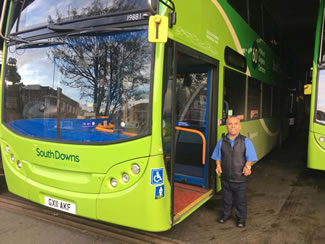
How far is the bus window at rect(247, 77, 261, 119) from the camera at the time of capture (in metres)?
5.55

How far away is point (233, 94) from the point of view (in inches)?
183

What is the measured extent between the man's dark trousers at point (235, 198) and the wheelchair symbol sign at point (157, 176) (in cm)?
120

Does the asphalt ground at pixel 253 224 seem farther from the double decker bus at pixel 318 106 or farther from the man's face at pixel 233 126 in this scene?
the man's face at pixel 233 126

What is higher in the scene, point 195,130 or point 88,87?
point 88,87

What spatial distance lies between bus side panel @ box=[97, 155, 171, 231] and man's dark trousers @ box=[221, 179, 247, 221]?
3.56 ft

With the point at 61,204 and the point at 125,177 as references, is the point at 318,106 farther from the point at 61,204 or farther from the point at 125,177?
the point at 61,204

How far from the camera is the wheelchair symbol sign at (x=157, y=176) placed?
2.67m

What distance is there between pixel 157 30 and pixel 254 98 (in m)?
3.95

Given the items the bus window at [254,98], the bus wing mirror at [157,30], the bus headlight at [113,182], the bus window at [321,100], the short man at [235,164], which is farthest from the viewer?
the bus window at [254,98]

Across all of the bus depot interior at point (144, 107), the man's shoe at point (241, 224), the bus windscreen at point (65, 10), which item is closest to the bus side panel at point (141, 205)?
the bus depot interior at point (144, 107)

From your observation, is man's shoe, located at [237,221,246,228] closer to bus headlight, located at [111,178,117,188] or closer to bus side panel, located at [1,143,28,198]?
bus headlight, located at [111,178,117,188]

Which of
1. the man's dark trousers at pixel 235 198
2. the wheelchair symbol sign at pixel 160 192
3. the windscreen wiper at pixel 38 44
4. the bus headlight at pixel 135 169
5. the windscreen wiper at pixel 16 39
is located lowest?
the man's dark trousers at pixel 235 198

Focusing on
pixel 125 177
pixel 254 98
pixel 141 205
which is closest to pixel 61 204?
pixel 125 177

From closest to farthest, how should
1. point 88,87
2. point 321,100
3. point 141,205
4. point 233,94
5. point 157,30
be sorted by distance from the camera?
point 157,30, point 141,205, point 88,87, point 233,94, point 321,100
